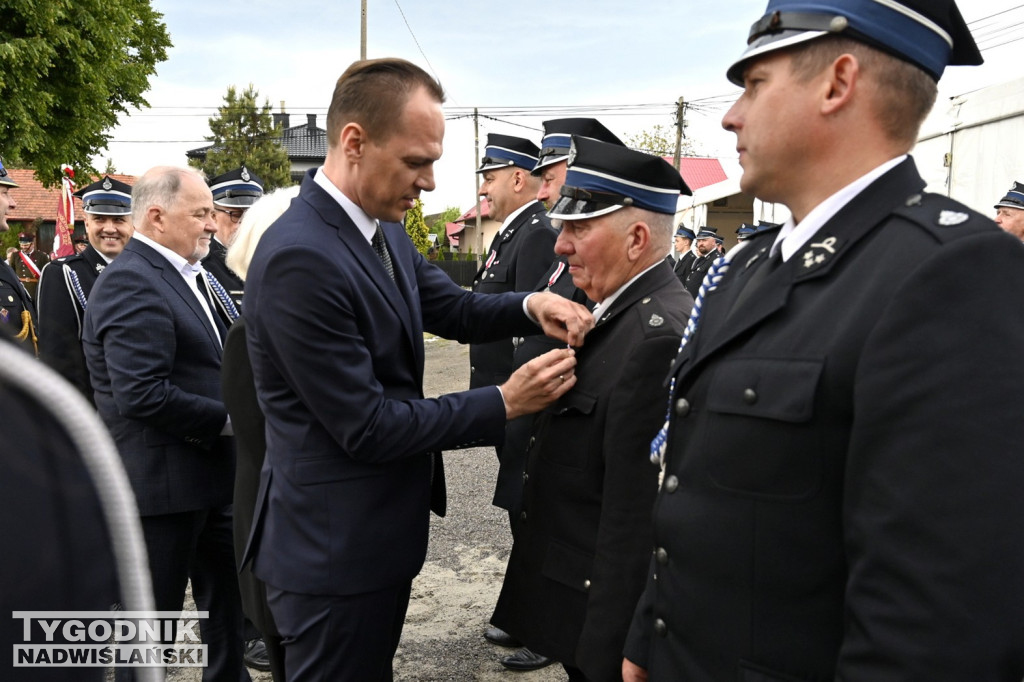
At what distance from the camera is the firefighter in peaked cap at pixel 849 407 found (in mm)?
1081

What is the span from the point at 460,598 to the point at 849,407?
3.46 m

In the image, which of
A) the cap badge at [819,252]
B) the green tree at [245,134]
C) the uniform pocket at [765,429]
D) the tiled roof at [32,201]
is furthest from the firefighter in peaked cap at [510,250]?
the green tree at [245,134]

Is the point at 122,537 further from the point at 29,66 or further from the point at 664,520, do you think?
the point at 29,66

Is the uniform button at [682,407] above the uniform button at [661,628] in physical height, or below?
above

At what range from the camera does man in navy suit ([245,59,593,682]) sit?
189 centimetres

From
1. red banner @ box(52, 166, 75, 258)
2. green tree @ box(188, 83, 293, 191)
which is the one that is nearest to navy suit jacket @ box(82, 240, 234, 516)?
red banner @ box(52, 166, 75, 258)

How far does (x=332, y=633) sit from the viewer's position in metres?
2.03

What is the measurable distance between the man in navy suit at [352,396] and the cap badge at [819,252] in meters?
0.93

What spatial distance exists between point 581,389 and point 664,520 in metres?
0.78

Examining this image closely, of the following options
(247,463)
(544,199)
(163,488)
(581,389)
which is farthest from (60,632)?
(544,199)

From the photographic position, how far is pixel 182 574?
3.05 meters

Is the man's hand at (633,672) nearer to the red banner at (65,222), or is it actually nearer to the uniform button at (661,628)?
the uniform button at (661,628)

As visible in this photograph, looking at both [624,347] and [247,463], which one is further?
[247,463]

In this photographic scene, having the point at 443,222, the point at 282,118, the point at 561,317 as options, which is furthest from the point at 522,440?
the point at 443,222
